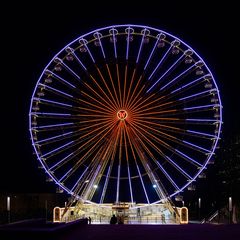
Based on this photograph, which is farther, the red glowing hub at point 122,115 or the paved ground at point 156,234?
the red glowing hub at point 122,115

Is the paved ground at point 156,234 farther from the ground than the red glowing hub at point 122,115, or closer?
closer

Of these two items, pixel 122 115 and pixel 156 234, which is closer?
pixel 156 234

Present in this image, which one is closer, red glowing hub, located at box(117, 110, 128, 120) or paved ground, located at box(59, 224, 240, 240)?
paved ground, located at box(59, 224, 240, 240)

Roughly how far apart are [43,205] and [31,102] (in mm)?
31496

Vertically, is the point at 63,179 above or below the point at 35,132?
below

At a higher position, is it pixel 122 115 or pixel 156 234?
pixel 122 115

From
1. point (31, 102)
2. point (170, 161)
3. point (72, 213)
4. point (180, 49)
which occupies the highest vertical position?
point (180, 49)

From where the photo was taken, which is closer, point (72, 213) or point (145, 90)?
point (145, 90)

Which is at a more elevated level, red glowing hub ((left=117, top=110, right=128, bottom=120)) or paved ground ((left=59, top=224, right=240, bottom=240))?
red glowing hub ((left=117, top=110, right=128, bottom=120))

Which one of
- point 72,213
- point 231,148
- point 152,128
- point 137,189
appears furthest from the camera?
point 137,189

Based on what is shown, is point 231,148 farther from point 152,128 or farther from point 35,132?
point 35,132

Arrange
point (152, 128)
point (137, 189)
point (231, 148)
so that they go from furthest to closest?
point (137, 189)
point (231, 148)
point (152, 128)

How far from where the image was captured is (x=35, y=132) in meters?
35.8

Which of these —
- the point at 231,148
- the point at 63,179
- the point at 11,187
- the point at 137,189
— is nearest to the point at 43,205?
the point at 11,187
